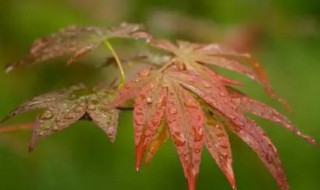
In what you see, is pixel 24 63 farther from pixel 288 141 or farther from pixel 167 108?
pixel 288 141

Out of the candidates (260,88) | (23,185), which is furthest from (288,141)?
(23,185)

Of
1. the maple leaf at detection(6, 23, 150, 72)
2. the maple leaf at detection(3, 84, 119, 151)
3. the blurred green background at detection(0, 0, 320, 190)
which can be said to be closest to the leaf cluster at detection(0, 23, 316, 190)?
the maple leaf at detection(3, 84, 119, 151)

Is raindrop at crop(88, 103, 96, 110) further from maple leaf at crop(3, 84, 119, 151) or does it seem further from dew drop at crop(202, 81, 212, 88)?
dew drop at crop(202, 81, 212, 88)

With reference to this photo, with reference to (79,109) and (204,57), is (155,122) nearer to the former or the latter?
(79,109)

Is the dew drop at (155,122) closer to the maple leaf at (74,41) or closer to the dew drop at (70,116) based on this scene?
the dew drop at (70,116)

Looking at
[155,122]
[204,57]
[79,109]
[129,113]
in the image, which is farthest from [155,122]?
[129,113]

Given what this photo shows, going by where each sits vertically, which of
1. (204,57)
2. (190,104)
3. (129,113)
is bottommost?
(190,104)
